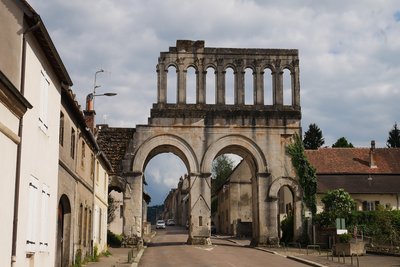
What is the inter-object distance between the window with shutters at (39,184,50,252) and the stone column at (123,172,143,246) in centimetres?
2542

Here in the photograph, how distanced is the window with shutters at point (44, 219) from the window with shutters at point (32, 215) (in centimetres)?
71

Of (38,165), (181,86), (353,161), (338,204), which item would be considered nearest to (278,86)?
(181,86)

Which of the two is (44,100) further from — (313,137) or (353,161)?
(313,137)

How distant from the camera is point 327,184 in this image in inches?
2009

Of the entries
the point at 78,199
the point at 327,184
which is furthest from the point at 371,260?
the point at 327,184

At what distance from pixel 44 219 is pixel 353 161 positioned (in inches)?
1683

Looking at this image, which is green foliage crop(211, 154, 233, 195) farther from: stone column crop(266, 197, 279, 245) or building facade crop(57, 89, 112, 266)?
building facade crop(57, 89, 112, 266)

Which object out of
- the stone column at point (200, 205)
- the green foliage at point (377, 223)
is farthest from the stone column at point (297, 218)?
the stone column at point (200, 205)

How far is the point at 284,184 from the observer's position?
4244cm

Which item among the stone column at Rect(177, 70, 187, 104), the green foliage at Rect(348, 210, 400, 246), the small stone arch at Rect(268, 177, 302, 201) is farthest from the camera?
the stone column at Rect(177, 70, 187, 104)

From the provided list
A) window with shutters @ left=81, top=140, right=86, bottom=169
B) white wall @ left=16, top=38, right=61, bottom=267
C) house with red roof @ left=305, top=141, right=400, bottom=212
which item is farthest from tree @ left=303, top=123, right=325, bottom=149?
white wall @ left=16, top=38, right=61, bottom=267

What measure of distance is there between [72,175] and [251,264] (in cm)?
953

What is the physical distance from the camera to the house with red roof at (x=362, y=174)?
50.3 m

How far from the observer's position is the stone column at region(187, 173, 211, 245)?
41750mm
